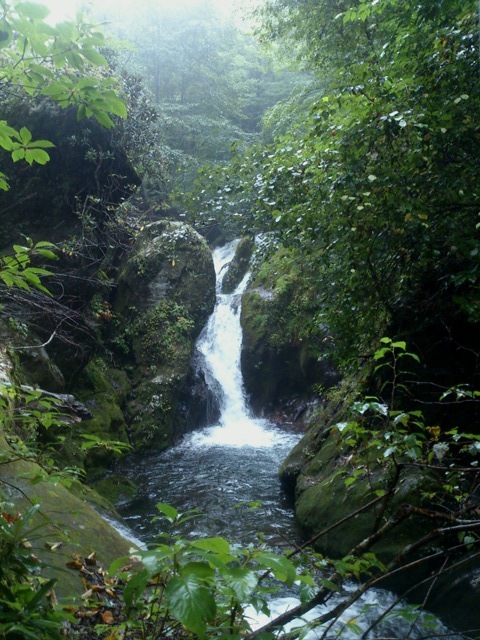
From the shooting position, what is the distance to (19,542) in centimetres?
143

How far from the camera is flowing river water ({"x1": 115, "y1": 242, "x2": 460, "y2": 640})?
415cm

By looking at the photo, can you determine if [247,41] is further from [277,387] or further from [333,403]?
[333,403]

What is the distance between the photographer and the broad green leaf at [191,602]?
0.97 m

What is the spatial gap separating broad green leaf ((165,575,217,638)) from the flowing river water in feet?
2.91

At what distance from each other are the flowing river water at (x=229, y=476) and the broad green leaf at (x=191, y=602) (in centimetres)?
89

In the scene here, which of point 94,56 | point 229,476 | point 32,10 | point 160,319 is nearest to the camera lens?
point 32,10

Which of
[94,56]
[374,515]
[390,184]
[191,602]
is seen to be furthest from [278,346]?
[191,602]

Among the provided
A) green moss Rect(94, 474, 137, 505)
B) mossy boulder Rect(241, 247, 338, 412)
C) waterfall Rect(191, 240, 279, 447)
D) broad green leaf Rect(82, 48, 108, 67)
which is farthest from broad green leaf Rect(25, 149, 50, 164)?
mossy boulder Rect(241, 247, 338, 412)

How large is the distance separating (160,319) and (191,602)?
10968mm

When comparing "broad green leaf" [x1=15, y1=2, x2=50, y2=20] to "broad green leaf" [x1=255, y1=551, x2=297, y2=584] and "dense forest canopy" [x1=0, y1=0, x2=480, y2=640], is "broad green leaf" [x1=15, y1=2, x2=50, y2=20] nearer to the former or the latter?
"dense forest canopy" [x1=0, y1=0, x2=480, y2=640]

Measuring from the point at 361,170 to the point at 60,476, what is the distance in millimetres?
3493

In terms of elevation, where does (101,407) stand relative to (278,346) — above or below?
below

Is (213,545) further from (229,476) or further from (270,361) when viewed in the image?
(270,361)

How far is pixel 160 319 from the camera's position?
11789 millimetres
